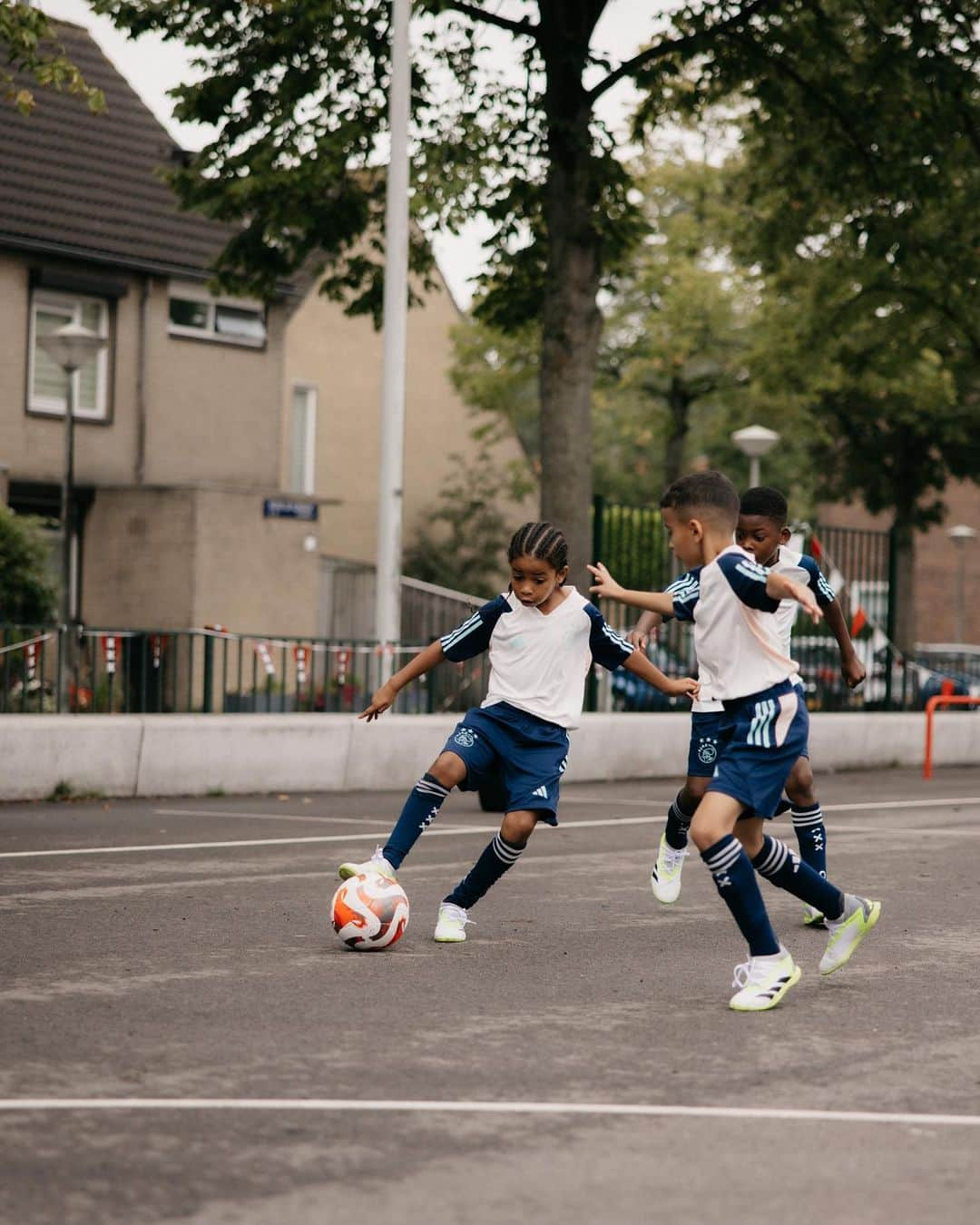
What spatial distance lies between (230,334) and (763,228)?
339 inches

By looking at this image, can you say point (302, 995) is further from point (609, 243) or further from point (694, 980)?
point (609, 243)

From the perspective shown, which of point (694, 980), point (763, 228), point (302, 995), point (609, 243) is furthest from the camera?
point (763, 228)

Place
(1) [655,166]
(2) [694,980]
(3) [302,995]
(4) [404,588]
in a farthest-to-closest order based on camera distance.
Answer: (1) [655,166] < (4) [404,588] < (2) [694,980] < (3) [302,995]

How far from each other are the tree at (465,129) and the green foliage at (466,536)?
19173 mm

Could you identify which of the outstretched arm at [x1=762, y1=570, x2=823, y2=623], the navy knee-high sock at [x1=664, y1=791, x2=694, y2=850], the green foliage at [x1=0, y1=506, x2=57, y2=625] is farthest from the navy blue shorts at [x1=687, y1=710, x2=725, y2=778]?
the green foliage at [x1=0, y1=506, x2=57, y2=625]

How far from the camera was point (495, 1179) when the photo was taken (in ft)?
14.1

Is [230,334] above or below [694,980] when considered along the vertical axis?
above

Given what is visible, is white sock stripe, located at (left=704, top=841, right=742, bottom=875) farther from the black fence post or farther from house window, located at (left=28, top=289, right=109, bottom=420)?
house window, located at (left=28, top=289, right=109, bottom=420)

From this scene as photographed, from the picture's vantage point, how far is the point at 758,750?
661 centimetres

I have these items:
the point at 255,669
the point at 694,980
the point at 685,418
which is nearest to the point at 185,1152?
the point at 694,980

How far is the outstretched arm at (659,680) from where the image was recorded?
7594 millimetres

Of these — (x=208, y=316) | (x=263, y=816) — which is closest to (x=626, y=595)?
(x=263, y=816)

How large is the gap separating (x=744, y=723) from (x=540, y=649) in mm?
1435

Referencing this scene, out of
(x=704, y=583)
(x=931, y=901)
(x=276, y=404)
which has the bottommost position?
(x=931, y=901)
